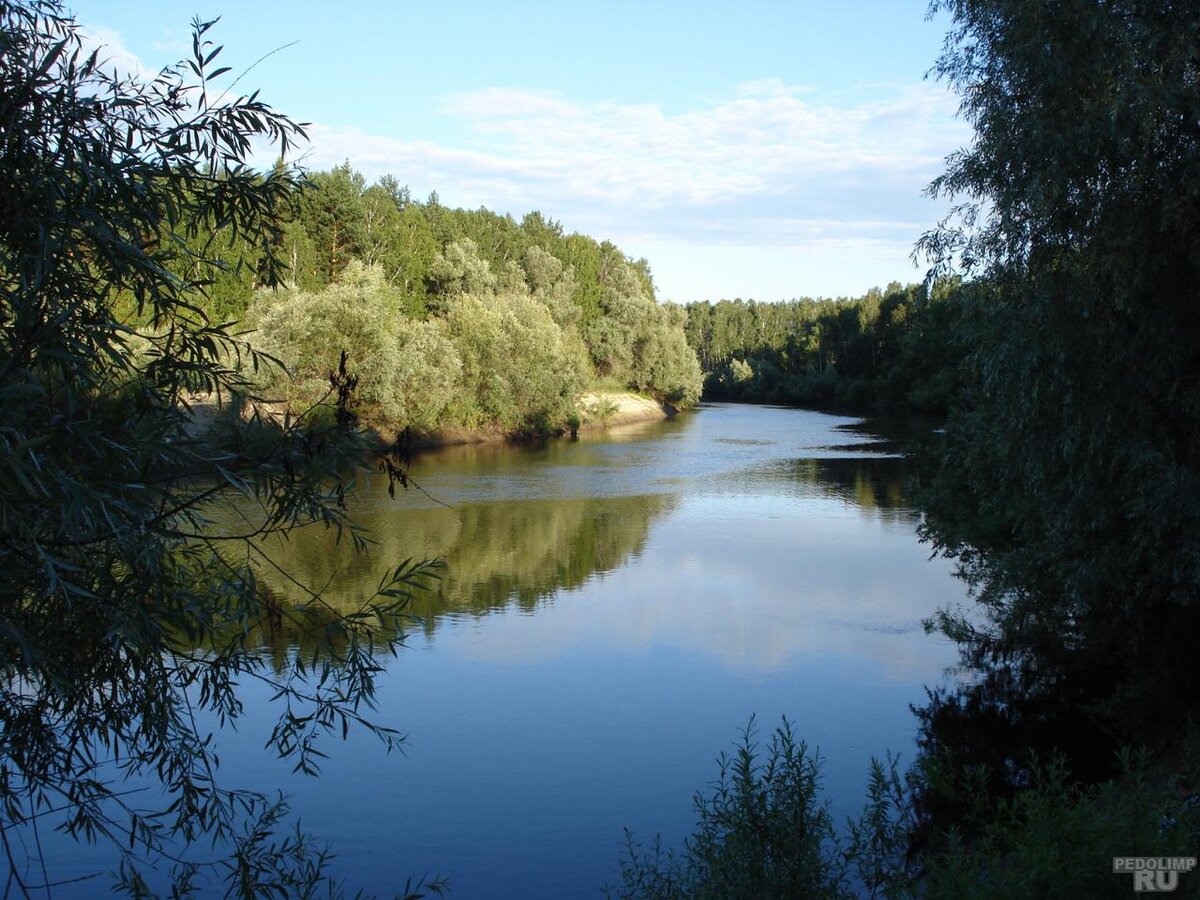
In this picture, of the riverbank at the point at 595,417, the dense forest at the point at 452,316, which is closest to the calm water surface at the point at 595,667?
the dense forest at the point at 452,316

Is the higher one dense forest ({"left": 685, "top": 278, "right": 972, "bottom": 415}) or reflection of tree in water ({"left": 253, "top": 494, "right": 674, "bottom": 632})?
dense forest ({"left": 685, "top": 278, "right": 972, "bottom": 415})

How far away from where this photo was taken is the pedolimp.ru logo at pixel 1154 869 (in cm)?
398

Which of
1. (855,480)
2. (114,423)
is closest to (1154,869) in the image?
(114,423)

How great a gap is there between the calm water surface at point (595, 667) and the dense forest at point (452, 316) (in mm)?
5502

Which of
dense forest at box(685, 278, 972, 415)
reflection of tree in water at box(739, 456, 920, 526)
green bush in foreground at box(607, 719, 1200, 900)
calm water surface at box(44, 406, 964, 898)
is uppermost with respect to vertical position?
dense forest at box(685, 278, 972, 415)

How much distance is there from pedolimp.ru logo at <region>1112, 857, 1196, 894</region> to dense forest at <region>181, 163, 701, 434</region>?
1587cm

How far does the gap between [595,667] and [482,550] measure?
22.1ft

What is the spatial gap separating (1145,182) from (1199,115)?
0.55 m

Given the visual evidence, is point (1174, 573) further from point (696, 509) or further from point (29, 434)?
point (696, 509)

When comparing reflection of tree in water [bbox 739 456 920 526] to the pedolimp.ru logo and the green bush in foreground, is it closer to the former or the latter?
the green bush in foreground

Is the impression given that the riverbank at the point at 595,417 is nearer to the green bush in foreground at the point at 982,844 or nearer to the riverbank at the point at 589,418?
the riverbank at the point at 589,418

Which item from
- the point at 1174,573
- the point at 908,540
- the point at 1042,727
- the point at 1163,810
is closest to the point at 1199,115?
the point at 1174,573

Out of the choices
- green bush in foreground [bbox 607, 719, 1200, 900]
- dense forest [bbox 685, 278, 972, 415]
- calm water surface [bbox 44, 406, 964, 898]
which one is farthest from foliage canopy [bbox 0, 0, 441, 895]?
dense forest [bbox 685, 278, 972, 415]

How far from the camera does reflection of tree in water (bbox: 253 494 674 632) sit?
614 inches
